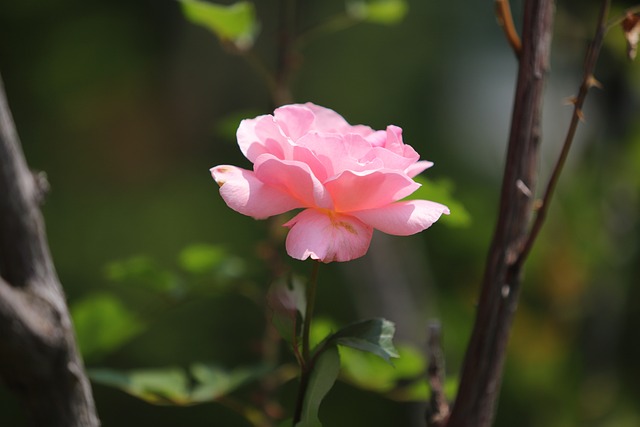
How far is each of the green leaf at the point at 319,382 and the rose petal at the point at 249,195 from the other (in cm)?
7

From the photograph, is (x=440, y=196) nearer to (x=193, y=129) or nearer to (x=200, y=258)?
(x=200, y=258)

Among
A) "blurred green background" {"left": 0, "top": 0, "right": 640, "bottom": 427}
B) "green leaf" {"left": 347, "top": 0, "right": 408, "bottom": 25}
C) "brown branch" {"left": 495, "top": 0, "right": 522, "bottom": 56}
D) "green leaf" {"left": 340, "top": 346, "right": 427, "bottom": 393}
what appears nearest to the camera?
"brown branch" {"left": 495, "top": 0, "right": 522, "bottom": 56}

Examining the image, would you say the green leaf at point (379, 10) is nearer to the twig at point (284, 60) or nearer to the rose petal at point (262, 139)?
the twig at point (284, 60)

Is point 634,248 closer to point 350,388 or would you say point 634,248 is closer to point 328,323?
point 328,323

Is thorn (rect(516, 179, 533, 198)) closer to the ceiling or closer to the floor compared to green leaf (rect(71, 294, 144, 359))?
closer to the ceiling

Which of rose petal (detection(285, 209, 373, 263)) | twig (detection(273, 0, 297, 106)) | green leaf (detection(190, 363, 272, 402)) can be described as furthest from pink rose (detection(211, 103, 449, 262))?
twig (detection(273, 0, 297, 106))

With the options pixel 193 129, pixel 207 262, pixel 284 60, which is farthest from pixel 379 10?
pixel 193 129

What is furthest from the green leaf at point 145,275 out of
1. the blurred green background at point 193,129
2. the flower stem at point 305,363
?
the blurred green background at point 193,129

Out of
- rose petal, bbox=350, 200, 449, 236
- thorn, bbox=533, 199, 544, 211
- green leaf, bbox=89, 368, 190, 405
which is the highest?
rose petal, bbox=350, 200, 449, 236

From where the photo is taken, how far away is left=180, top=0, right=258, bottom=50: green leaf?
55 centimetres

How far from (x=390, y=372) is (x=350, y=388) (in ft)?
7.06

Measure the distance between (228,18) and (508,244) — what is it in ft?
0.98

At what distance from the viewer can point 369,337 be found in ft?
1.07

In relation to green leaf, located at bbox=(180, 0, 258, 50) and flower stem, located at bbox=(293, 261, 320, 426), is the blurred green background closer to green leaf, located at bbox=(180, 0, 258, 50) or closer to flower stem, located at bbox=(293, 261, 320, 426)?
green leaf, located at bbox=(180, 0, 258, 50)
